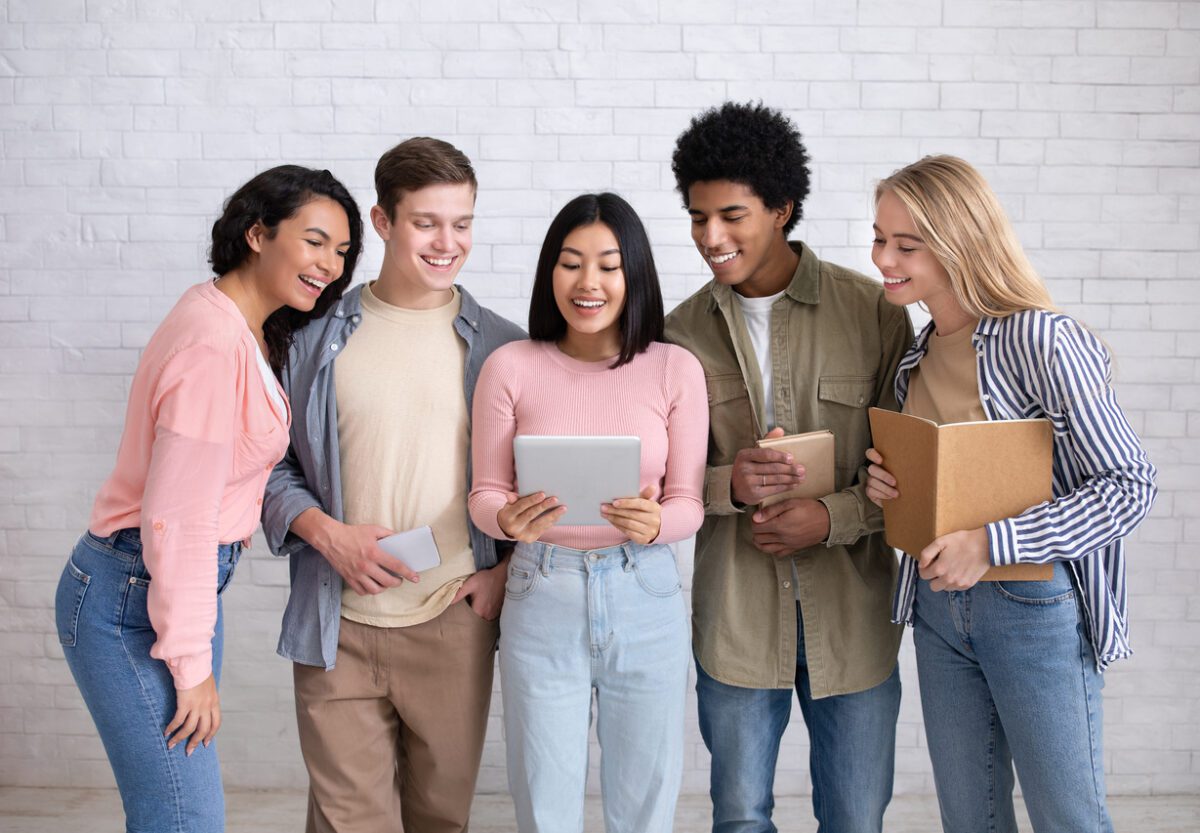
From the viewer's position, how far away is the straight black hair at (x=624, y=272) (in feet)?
6.89

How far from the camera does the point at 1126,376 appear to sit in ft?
11.5

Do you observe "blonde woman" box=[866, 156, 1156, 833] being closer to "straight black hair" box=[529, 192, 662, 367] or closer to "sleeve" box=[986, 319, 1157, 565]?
"sleeve" box=[986, 319, 1157, 565]

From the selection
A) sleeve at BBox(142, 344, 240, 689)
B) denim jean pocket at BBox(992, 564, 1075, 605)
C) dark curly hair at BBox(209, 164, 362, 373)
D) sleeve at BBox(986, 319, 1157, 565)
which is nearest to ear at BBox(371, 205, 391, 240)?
dark curly hair at BBox(209, 164, 362, 373)

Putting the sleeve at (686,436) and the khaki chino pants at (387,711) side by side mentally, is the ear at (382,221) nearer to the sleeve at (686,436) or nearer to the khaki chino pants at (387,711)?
the sleeve at (686,436)

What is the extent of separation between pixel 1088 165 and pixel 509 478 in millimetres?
2458

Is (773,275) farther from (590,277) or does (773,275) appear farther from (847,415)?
(590,277)

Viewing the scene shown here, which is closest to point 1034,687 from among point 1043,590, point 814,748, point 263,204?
point 1043,590

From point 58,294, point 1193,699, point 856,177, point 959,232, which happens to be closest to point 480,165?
point 856,177

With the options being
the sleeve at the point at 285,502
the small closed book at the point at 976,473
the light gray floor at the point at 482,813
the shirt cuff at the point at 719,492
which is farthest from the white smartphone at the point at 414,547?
the light gray floor at the point at 482,813

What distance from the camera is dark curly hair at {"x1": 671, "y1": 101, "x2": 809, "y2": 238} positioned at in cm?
226

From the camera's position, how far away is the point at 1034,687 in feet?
6.16

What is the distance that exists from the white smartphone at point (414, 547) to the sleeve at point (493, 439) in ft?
0.35

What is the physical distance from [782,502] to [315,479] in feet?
3.37

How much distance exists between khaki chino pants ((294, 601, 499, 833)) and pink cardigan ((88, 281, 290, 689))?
46 centimetres
